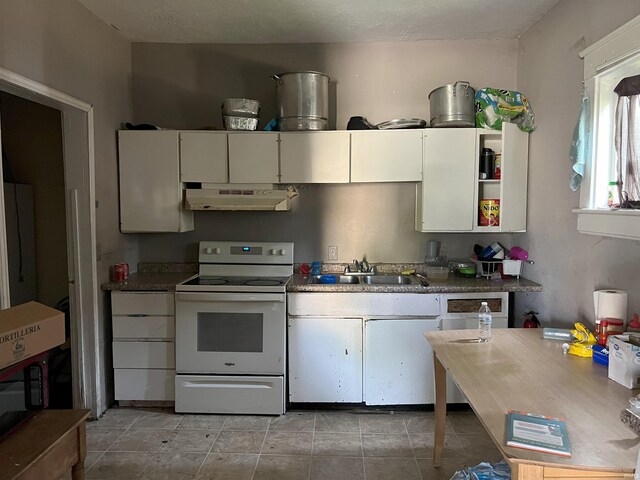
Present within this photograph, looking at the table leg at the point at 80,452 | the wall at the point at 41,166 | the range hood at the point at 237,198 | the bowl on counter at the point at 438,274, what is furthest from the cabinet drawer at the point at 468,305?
the wall at the point at 41,166

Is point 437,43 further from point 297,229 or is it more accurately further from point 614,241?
point 614,241

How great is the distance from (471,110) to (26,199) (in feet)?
11.1

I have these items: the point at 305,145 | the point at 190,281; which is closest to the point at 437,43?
the point at 305,145

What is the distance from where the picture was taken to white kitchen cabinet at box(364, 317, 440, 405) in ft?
9.81

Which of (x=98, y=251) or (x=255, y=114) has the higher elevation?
(x=255, y=114)

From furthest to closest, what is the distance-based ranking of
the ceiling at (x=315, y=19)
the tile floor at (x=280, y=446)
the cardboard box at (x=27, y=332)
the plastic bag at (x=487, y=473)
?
the ceiling at (x=315, y=19) < the tile floor at (x=280, y=446) < the plastic bag at (x=487, y=473) < the cardboard box at (x=27, y=332)

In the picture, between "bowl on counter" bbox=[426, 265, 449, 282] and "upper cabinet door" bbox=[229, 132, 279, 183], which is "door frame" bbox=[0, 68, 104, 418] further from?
"bowl on counter" bbox=[426, 265, 449, 282]

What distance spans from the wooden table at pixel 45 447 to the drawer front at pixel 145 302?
1.43m

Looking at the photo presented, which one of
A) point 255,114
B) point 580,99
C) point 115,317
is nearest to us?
point 580,99

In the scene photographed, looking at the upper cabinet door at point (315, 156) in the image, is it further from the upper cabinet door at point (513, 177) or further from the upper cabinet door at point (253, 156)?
the upper cabinet door at point (513, 177)

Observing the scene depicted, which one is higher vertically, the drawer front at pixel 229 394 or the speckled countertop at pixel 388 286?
the speckled countertop at pixel 388 286

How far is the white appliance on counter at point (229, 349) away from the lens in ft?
9.74

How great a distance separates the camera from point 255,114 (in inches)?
128

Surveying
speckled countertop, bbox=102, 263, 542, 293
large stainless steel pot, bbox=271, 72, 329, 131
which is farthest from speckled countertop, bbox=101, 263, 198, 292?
large stainless steel pot, bbox=271, 72, 329, 131
